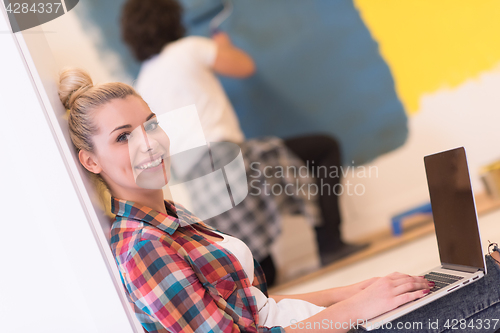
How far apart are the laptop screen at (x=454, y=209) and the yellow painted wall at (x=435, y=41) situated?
0.99 meters

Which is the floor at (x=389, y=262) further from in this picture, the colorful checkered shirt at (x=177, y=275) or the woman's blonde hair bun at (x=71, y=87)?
the woman's blonde hair bun at (x=71, y=87)

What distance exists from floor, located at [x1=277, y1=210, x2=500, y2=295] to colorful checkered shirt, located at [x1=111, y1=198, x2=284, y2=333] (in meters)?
0.77

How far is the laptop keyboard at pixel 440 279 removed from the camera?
695mm

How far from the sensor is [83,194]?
0.66m

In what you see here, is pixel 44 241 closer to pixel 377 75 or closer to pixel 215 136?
pixel 215 136

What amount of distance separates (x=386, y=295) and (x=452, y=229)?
0.27 meters

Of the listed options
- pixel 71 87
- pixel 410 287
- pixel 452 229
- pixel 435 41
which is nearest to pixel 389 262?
pixel 452 229

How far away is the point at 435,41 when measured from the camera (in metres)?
1.75

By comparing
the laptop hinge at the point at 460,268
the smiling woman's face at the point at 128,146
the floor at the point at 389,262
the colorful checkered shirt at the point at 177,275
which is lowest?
the floor at the point at 389,262

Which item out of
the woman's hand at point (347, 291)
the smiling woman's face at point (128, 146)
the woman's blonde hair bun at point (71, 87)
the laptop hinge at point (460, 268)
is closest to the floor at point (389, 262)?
the laptop hinge at point (460, 268)

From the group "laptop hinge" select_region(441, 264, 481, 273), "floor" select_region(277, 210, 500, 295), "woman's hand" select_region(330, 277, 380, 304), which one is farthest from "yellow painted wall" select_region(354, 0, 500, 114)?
"woman's hand" select_region(330, 277, 380, 304)

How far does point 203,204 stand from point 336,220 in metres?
0.97

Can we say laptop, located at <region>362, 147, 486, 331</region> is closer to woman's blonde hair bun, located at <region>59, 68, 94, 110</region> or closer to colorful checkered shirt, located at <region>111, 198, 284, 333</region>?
colorful checkered shirt, located at <region>111, 198, 284, 333</region>

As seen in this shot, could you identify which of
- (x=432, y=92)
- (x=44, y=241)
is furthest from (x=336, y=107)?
(x=44, y=241)
